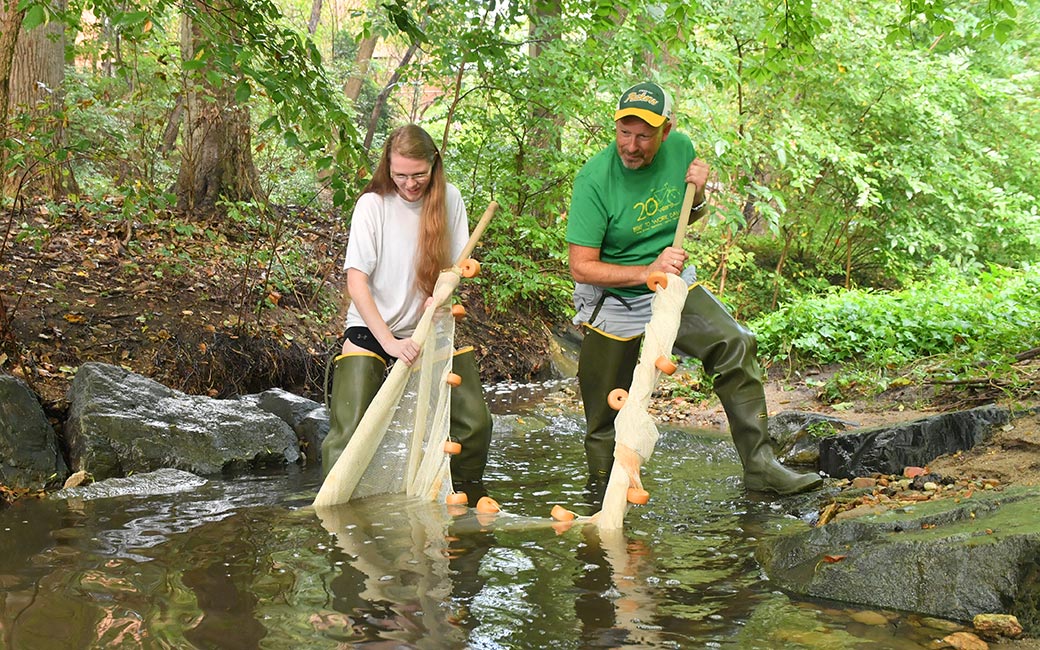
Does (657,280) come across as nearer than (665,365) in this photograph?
No

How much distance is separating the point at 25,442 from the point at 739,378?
400 centimetres

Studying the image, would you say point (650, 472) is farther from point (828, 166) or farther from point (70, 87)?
point (828, 166)

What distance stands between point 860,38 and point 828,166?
7.50 feet

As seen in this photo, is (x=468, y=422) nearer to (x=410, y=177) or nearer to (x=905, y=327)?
(x=410, y=177)

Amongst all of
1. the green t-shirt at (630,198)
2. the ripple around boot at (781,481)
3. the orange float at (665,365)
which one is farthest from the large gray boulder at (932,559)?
the green t-shirt at (630,198)

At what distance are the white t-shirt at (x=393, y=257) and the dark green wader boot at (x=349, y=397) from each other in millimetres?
210

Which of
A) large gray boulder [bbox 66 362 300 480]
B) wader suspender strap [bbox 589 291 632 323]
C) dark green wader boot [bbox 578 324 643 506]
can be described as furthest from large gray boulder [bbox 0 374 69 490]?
wader suspender strap [bbox 589 291 632 323]

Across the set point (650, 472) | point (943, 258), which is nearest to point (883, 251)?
point (943, 258)

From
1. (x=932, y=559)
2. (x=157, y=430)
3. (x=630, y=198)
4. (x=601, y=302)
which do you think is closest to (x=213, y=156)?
(x=157, y=430)

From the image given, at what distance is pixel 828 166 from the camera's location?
48.7 feet

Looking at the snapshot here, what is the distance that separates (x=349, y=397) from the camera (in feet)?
15.5

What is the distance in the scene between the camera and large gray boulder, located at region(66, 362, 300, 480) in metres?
5.41

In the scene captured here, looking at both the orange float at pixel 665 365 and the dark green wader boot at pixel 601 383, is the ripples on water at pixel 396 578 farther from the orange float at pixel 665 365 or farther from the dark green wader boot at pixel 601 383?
the orange float at pixel 665 365

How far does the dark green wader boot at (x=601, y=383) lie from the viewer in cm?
499
